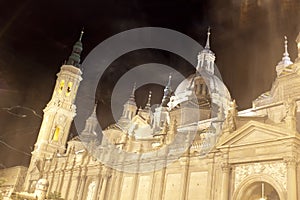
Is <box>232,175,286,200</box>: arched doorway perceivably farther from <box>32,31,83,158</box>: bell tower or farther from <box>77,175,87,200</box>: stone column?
<box>32,31,83,158</box>: bell tower

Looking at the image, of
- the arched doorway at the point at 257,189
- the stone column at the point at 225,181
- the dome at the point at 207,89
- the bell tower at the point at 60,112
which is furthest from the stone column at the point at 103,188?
the bell tower at the point at 60,112

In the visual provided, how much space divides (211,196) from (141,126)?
32036mm

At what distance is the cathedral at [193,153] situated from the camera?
70.3 ft

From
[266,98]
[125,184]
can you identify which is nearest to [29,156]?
[125,184]

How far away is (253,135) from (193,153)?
6.12 m

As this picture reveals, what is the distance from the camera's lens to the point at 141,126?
5566 cm

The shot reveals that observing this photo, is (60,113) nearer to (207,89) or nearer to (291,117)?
(207,89)

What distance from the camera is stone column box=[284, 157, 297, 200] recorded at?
1953 cm

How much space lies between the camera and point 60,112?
59.1 metres

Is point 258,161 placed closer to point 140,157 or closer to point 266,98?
point 140,157

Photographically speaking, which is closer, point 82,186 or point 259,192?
point 259,192

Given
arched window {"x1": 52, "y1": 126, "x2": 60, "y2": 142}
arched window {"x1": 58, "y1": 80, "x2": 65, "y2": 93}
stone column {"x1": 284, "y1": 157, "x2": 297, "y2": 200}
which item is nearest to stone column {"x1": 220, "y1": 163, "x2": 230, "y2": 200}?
stone column {"x1": 284, "y1": 157, "x2": 297, "y2": 200}

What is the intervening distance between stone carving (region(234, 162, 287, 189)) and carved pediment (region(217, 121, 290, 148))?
5.04 ft

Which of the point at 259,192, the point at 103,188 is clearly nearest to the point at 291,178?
the point at 259,192
